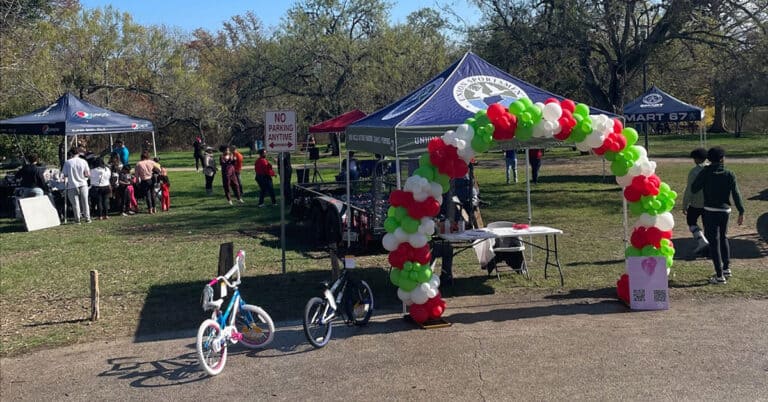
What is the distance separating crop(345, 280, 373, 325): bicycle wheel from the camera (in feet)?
25.9

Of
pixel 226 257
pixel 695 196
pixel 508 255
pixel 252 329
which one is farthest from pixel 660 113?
pixel 252 329

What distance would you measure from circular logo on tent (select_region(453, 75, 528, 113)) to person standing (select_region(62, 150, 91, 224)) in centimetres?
1085

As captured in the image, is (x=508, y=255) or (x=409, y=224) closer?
(x=409, y=224)

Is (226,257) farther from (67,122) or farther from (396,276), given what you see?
(67,122)

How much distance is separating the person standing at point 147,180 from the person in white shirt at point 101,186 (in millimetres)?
937

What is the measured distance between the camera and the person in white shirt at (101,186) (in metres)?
17.7

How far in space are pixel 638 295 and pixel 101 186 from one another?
45.5 ft

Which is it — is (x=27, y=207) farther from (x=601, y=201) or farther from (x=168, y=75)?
(x=168, y=75)

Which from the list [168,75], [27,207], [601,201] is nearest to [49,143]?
[168,75]

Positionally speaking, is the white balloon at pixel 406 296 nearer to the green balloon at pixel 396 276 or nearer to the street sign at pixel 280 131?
the green balloon at pixel 396 276

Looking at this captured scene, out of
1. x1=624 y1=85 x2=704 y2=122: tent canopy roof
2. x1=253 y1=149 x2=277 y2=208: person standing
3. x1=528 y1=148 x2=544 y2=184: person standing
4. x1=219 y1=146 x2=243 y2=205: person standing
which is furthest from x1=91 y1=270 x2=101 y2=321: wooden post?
x1=624 y1=85 x2=704 y2=122: tent canopy roof

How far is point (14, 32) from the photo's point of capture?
2223 cm

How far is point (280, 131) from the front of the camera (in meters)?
10.7

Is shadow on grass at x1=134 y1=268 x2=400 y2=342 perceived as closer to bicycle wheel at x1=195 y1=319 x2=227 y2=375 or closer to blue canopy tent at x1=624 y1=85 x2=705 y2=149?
bicycle wheel at x1=195 y1=319 x2=227 y2=375
